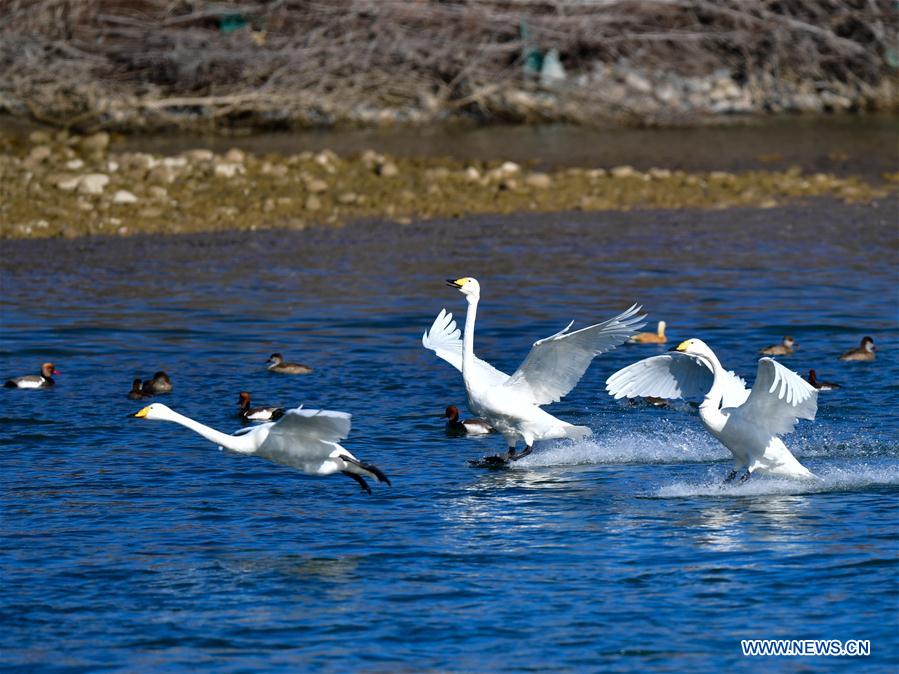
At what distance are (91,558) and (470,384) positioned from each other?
391 cm

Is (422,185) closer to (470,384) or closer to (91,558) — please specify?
(470,384)

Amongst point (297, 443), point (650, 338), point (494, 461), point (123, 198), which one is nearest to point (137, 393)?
point (494, 461)

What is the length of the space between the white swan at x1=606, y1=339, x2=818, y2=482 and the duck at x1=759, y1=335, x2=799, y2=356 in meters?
4.18

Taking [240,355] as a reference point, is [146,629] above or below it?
above

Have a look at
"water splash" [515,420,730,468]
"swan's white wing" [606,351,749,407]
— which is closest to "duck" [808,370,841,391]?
"water splash" [515,420,730,468]

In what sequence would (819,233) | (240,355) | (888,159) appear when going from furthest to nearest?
(888,159), (819,233), (240,355)

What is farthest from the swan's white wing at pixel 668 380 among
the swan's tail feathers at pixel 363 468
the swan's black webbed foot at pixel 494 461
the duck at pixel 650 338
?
the duck at pixel 650 338

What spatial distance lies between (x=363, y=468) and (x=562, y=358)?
2302mm

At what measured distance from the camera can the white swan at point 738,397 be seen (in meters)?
11.7

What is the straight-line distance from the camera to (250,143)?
33719mm

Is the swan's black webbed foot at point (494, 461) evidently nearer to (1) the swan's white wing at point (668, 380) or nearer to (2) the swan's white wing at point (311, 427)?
(1) the swan's white wing at point (668, 380)

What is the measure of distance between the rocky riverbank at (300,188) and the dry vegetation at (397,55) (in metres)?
4.28

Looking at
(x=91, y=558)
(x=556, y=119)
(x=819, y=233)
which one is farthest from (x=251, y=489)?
(x=556, y=119)

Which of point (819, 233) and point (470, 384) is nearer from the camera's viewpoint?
point (470, 384)
